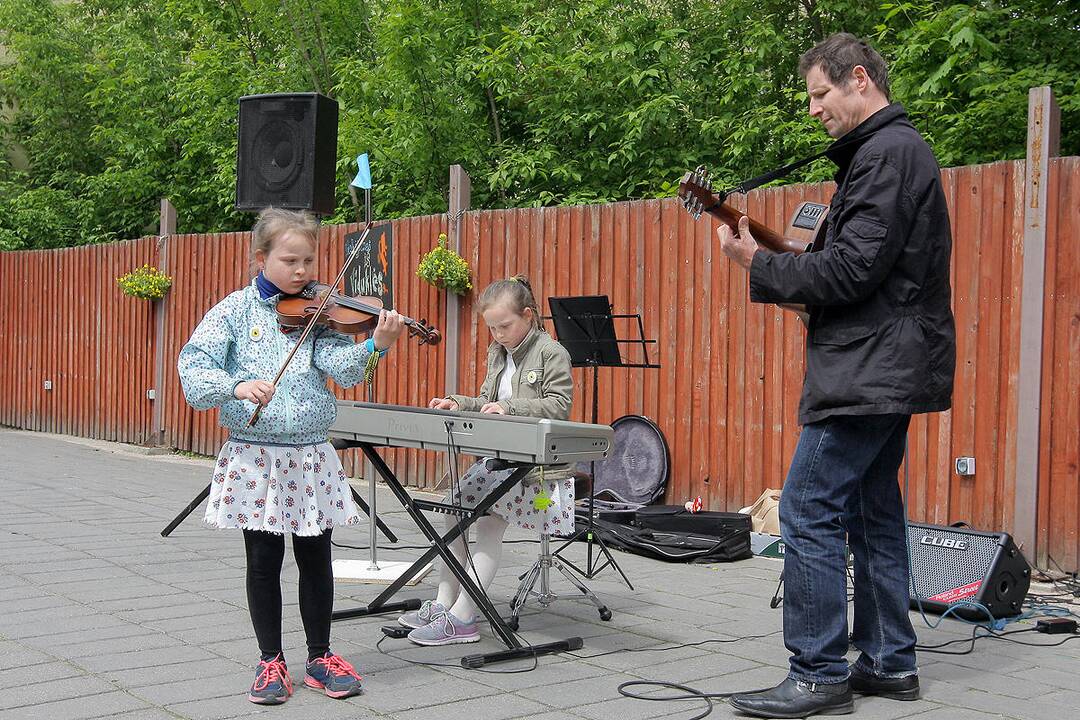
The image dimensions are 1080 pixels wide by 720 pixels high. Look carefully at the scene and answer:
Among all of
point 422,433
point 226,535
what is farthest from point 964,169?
point 226,535

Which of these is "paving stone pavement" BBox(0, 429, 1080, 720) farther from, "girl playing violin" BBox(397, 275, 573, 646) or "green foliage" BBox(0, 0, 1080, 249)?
"green foliage" BBox(0, 0, 1080, 249)

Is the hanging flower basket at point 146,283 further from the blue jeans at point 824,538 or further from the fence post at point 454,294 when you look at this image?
the blue jeans at point 824,538

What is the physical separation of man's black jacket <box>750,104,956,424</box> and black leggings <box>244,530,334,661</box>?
5.53ft

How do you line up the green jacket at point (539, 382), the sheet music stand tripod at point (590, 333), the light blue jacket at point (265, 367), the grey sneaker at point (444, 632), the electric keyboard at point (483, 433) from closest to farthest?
1. the light blue jacket at point (265, 367)
2. the electric keyboard at point (483, 433)
3. the grey sneaker at point (444, 632)
4. the green jacket at point (539, 382)
5. the sheet music stand tripod at point (590, 333)

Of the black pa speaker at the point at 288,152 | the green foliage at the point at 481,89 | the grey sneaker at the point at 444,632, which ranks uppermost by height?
the green foliage at the point at 481,89

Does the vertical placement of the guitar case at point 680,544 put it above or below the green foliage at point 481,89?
below

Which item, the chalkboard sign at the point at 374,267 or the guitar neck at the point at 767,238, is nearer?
the guitar neck at the point at 767,238

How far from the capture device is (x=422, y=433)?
14.2 ft

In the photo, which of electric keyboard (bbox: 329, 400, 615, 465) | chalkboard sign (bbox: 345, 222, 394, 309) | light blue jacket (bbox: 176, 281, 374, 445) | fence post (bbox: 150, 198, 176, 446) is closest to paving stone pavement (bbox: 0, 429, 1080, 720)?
electric keyboard (bbox: 329, 400, 615, 465)

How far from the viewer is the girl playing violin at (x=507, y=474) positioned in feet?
14.7

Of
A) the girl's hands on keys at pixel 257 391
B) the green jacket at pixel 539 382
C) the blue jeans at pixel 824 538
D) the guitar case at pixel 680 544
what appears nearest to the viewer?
the girl's hands on keys at pixel 257 391

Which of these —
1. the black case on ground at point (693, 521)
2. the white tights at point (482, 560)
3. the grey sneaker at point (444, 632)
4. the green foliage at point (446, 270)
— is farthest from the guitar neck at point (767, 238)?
the green foliage at point (446, 270)

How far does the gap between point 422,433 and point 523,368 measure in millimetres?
652

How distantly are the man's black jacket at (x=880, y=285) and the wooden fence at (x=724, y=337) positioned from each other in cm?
269
